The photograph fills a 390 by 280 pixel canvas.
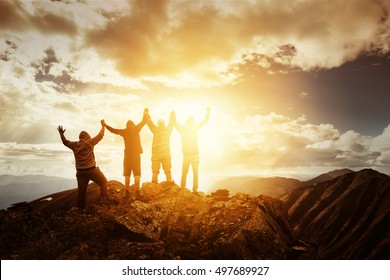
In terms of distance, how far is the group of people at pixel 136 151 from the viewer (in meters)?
12.2

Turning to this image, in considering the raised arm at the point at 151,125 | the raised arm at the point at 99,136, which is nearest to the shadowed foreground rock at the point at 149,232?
the raised arm at the point at 99,136

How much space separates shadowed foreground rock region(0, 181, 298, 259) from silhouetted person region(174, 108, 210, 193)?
6.64 feet

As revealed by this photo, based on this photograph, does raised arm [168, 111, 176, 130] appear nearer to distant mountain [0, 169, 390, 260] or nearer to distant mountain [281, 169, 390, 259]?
distant mountain [0, 169, 390, 260]

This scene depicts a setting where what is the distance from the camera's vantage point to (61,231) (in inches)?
452

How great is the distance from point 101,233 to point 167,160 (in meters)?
4.95

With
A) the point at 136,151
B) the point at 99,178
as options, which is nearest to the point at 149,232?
the point at 99,178

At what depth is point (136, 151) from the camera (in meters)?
14.0

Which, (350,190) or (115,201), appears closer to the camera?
(115,201)

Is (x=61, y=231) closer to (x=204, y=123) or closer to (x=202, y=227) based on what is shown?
(x=202, y=227)

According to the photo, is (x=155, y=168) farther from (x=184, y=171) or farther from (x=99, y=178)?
(x=99, y=178)

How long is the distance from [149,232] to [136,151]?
3874 mm
